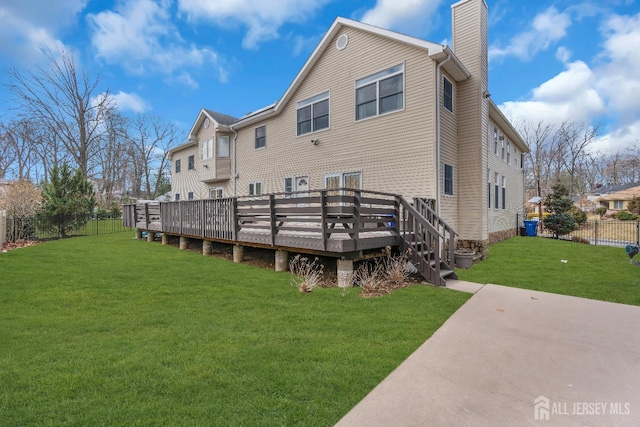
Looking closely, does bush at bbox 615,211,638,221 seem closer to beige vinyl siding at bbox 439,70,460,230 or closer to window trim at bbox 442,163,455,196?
beige vinyl siding at bbox 439,70,460,230

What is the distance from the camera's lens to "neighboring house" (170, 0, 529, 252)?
28.7 ft

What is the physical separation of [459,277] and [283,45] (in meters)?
17.0

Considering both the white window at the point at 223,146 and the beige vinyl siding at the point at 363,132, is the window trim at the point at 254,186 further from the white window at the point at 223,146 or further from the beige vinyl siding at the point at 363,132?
the white window at the point at 223,146

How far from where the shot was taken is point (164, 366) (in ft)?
9.28

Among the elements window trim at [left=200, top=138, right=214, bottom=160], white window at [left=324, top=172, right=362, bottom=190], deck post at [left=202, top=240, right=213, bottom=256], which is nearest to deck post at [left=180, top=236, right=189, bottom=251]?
deck post at [left=202, top=240, right=213, bottom=256]

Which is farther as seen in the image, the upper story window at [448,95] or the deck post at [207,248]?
the deck post at [207,248]

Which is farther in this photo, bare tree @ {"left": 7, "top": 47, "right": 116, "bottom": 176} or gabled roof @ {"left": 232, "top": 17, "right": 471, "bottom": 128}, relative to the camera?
bare tree @ {"left": 7, "top": 47, "right": 116, "bottom": 176}

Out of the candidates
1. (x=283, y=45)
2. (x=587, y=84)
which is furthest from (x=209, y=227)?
(x=587, y=84)

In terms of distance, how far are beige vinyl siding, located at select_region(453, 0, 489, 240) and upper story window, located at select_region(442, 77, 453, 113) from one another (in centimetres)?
53

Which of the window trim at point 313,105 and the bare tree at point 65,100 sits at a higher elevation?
the bare tree at point 65,100

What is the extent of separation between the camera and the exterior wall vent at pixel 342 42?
34.3ft

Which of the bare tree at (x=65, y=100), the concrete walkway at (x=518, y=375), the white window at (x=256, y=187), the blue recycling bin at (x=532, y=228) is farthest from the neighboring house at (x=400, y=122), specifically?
the bare tree at (x=65, y=100)

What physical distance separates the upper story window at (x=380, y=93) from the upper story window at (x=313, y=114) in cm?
143

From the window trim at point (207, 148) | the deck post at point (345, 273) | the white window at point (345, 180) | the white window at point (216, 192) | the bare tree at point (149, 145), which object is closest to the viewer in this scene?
the deck post at point (345, 273)
